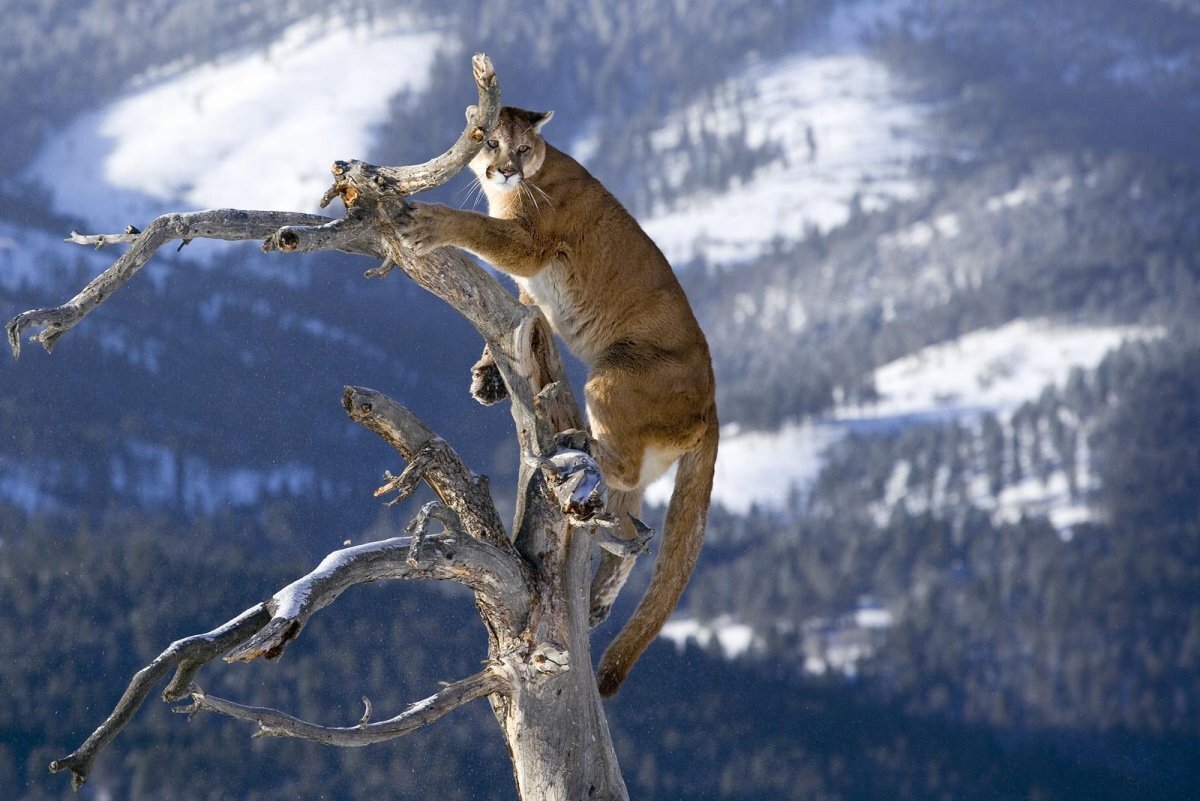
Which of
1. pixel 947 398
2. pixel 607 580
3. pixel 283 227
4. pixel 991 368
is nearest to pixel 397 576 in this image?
pixel 607 580

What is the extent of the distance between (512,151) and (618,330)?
56.9 inches

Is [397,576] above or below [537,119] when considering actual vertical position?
below

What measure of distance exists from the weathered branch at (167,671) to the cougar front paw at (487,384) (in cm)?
240

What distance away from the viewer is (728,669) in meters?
109

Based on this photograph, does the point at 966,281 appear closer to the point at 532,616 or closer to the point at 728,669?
the point at 728,669

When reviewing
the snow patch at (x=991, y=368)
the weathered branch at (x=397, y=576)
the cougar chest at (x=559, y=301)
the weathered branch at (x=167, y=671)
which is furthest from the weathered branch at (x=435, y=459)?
the snow patch at (x=991, y=368)

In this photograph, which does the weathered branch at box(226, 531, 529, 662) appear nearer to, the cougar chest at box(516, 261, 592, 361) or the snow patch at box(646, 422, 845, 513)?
the cougar chest at box(516, 261, 592, 361)

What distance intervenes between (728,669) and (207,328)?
75591 mm

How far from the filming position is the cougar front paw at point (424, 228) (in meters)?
8.73

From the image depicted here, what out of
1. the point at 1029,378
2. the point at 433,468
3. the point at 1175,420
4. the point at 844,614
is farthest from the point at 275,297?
the point at 433,468

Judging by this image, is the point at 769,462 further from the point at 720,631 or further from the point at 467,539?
the point at 467,539

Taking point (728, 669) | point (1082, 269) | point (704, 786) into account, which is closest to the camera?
point (704, 786)

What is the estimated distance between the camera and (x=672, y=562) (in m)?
10.1

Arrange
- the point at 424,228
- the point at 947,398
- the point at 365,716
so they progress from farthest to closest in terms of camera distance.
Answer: the point at 947,398
the point at 365,716
the point at 424,228
